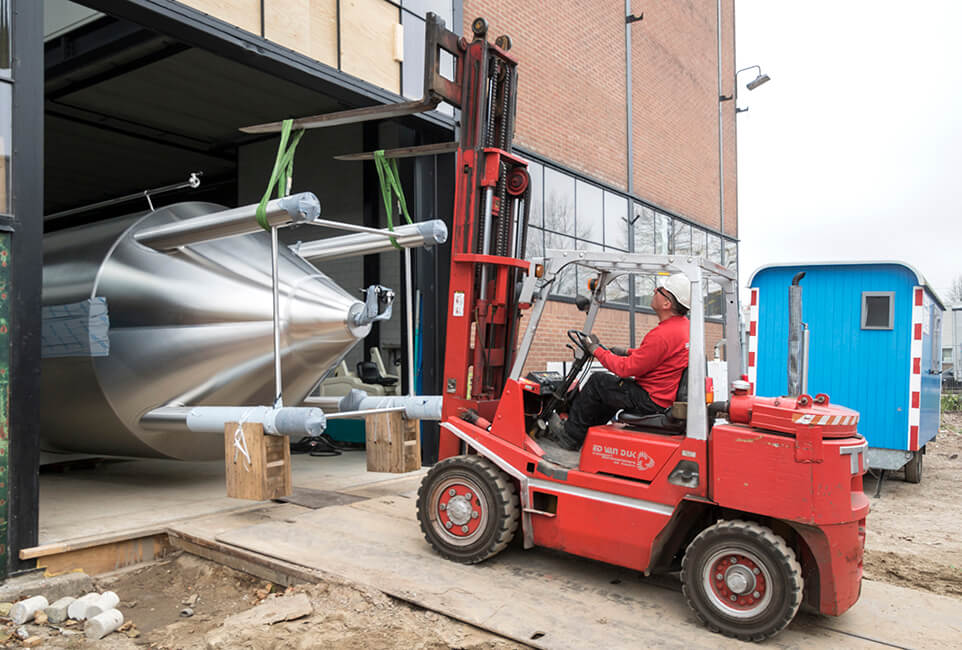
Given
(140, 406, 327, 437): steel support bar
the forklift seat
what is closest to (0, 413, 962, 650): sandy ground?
(140, 406, 327, 437): steel support bar

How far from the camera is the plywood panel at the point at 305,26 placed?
24.7ft

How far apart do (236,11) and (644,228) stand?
1034 centimetres

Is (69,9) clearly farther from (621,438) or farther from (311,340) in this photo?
(621,438)

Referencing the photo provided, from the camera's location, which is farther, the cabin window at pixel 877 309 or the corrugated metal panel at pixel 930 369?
the corrugated metal panel at pixel 930 369

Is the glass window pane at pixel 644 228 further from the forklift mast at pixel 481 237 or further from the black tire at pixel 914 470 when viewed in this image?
the forklift mast at pixel 481 237

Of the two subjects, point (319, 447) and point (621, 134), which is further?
point (621, 134)

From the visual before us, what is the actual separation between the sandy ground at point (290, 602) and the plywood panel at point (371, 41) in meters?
5.45

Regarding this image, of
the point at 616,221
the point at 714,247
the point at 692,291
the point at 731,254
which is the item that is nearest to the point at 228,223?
the point at 692,291

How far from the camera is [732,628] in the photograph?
14.5 feet

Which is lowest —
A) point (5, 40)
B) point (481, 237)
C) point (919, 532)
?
point (919, 532)

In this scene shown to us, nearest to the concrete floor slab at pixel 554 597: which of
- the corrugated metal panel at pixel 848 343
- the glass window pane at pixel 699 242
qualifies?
the corrugated metal panel at pixel 848 343

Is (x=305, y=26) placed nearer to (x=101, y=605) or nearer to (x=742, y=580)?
(x=101, y=605)

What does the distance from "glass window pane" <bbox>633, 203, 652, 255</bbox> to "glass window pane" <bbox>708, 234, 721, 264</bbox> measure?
3.62 metres

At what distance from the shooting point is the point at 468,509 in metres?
5.51
